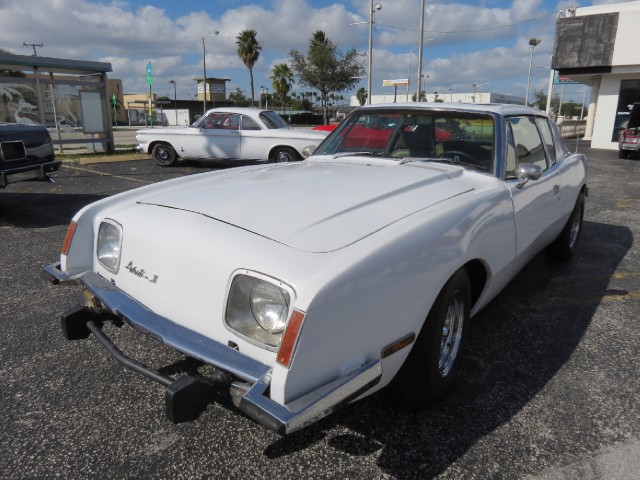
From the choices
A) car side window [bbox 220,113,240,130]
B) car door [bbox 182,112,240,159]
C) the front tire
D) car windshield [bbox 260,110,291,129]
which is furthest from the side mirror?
car side window [bbox 220,113,240,130]

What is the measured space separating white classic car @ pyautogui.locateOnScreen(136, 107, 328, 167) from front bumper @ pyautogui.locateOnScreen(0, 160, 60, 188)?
5.00 metres

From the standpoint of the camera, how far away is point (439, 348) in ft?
7.51

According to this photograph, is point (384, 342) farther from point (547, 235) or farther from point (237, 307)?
point (547, 235)

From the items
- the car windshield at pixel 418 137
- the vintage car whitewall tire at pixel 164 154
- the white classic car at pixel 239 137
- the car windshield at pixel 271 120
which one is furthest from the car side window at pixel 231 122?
the car windshield at pixel 418 137

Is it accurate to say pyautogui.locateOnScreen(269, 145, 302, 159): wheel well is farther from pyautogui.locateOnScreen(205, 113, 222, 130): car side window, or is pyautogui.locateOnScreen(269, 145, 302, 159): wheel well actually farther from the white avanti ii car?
the white avanti ii car

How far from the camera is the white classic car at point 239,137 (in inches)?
440

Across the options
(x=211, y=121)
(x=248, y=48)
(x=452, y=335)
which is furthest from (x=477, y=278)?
(x=248, y=48)

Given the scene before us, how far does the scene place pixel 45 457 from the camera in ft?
7.04

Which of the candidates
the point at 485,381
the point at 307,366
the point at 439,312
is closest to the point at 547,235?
the point at 485,381

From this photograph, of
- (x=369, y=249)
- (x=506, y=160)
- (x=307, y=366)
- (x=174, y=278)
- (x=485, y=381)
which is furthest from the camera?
(x=506, y=160)

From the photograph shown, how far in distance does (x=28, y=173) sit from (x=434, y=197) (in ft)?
19.2

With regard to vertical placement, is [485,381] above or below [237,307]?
below

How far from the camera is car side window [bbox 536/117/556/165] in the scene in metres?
4.22

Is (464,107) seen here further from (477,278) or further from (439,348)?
(439,348)
